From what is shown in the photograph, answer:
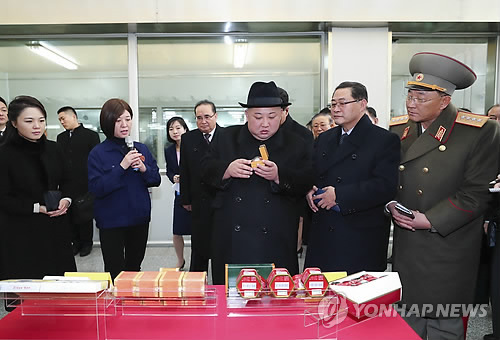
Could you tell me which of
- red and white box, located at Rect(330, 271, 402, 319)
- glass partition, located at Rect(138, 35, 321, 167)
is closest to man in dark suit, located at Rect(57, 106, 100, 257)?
glass partition, located at Rect(138, 35, 321, 167)

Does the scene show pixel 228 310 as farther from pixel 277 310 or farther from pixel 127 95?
pixel 127 95

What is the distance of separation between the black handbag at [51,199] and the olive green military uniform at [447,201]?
79.1 inches

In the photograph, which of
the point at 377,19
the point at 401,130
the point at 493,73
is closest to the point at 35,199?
the point at 401,130

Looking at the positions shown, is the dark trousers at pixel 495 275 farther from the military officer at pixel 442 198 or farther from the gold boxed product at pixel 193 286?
the gold boxed product at pixel 193 286

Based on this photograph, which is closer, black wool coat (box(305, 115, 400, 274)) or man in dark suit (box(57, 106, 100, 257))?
black wool coat (box(305, 115, 400, 274))

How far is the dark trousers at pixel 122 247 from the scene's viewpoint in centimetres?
255

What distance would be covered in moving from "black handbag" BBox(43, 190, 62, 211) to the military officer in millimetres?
1940

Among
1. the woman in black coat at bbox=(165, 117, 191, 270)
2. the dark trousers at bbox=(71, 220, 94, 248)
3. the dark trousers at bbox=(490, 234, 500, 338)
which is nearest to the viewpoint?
the dark trousers at bbox=(490, 234, 500, 338)

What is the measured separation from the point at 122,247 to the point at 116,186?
42 cm

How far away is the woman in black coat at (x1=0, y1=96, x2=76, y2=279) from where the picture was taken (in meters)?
2.35

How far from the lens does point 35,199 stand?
7.97 feet

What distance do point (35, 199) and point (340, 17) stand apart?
362 cm

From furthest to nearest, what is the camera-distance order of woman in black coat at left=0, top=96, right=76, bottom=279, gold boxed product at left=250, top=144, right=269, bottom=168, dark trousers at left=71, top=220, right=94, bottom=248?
dark trousers at left=71, top=220, right=94, bottom=248 → woman in black coat at left=0, top=96, right=76, bottom=279 → gold boxed product at left=250, top=144, right=269, bottom=168

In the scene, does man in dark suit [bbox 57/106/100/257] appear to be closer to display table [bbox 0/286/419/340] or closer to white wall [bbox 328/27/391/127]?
white wall [bbox 328/27/391/127]
